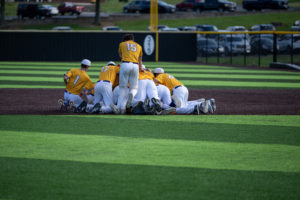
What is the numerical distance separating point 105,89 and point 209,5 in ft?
189

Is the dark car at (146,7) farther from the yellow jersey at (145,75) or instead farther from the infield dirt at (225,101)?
the yellow jersey at (145,75)

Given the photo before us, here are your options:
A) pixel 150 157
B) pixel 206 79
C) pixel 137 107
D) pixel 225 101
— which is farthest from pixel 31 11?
pixel 150 157

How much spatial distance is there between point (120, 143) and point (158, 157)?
1130 millimetres

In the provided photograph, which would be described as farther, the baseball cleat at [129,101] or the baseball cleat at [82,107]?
the baseball cleat at [82,107]

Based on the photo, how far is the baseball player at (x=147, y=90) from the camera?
449 inches

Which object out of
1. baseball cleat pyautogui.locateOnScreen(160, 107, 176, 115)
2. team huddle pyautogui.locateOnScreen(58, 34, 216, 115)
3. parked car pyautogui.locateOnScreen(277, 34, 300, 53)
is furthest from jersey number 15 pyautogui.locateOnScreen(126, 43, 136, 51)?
parked car pyautogui.locateOnScreen(277, 34, 300, 53)

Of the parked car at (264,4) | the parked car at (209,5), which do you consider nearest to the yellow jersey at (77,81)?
the parked car at (264,4)

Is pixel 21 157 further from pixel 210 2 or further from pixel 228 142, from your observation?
pixel 210 2

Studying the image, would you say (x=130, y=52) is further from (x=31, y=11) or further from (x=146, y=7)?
(x=31, y=11)

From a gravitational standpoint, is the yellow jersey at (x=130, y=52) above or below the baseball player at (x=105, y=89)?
above

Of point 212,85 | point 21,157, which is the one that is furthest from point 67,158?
point 212,85

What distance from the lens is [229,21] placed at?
6375cm

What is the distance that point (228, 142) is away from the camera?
9008mm

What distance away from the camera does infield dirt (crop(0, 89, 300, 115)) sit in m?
12.7
